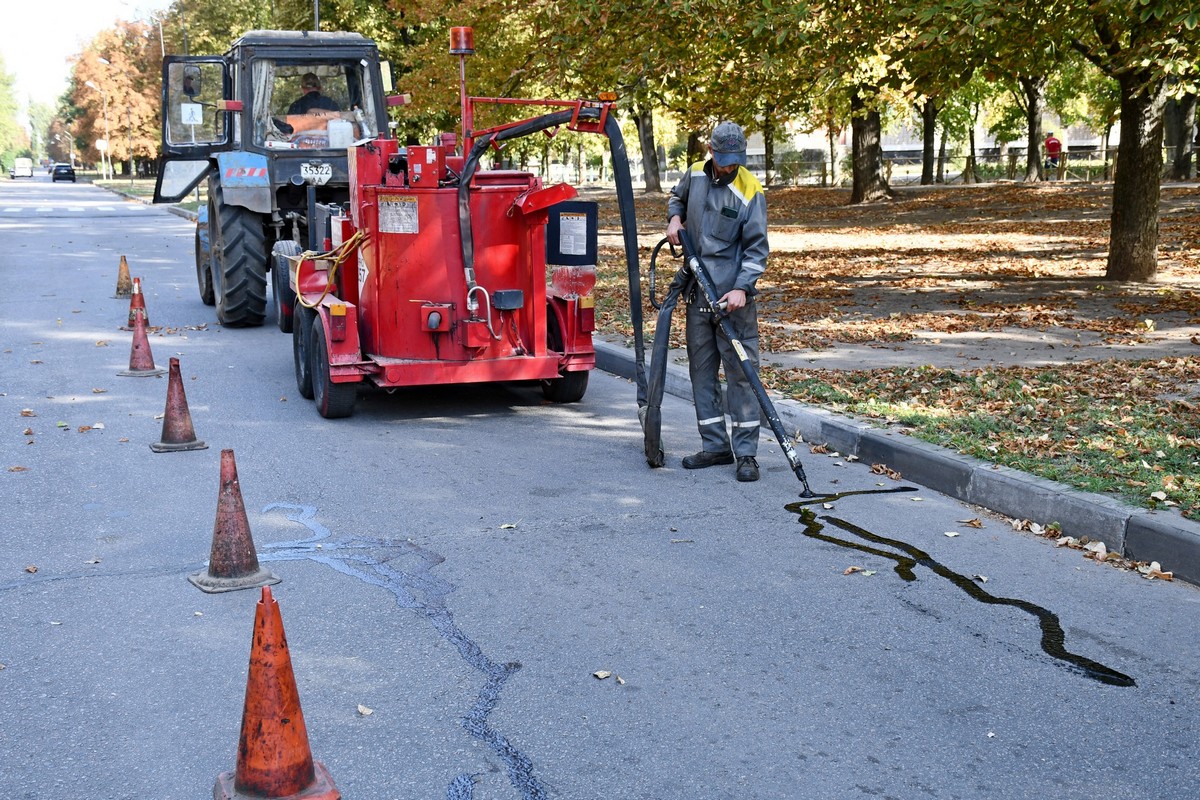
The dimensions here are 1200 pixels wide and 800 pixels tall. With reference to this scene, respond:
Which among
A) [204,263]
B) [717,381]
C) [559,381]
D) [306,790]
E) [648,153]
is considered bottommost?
[306,790]

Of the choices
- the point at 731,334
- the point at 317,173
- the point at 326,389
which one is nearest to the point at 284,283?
the point at 317,173

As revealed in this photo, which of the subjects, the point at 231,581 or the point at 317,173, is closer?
the point at 231,581

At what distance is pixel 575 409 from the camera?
9453 millimetres

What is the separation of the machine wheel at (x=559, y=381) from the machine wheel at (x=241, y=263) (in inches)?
192

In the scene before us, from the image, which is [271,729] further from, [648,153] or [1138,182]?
[648,153]

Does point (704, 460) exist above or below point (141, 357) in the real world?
below

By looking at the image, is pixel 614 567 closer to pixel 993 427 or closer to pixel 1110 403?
pixel 993 427

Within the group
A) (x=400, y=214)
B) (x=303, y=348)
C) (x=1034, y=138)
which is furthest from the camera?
(x=1034, y=138)

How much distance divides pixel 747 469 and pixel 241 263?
7713mm

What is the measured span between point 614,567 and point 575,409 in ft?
12.7

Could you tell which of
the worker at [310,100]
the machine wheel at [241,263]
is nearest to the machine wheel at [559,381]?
the machine wheel at [241,263]

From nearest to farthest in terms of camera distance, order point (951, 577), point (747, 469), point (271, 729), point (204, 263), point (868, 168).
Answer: point (271, 729) < point (951, 577) < point (747, 469) < point (204, 263) < point (868, 168)

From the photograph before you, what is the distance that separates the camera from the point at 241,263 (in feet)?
43.0

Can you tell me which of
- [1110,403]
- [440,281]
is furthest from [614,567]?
[1110,403]
